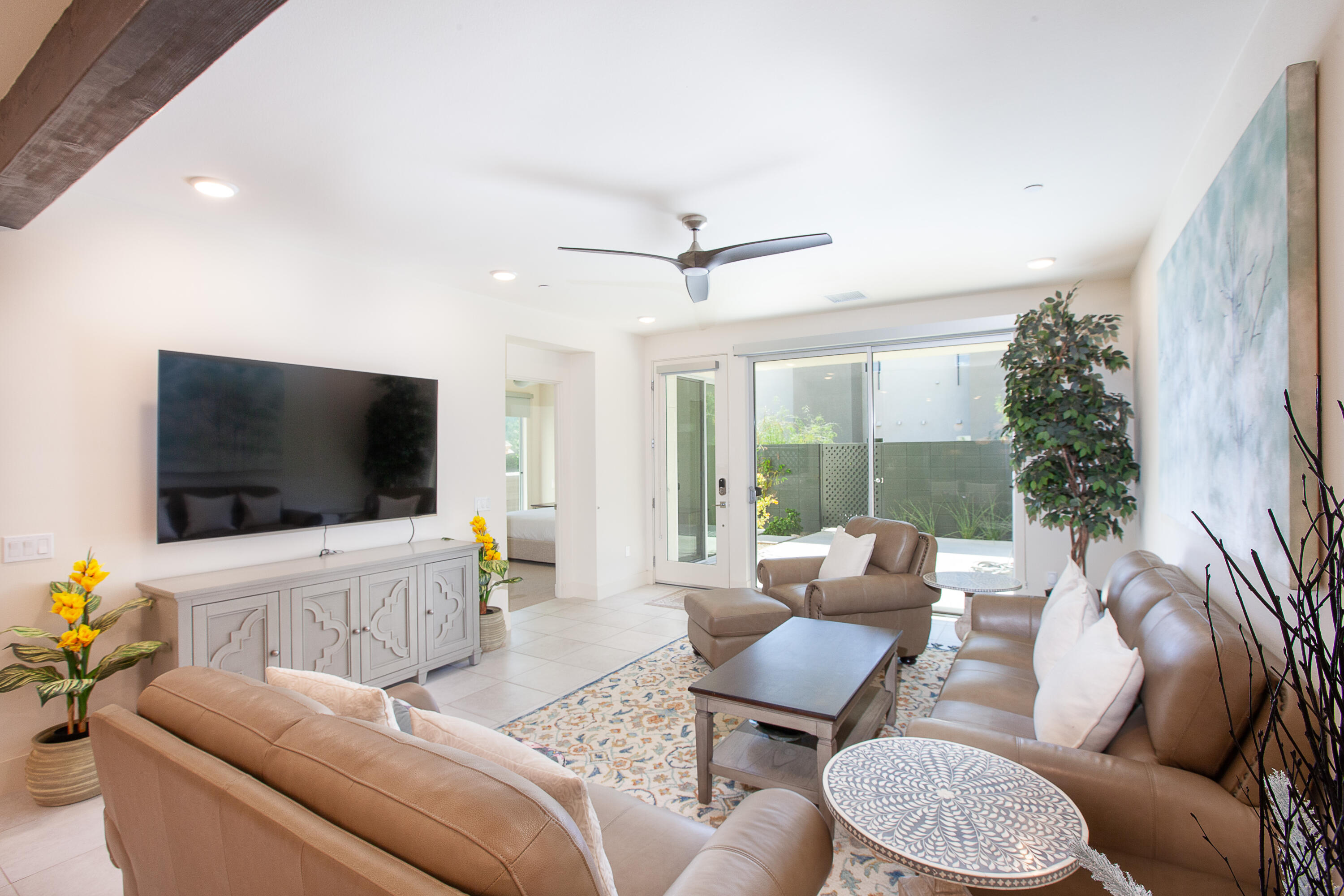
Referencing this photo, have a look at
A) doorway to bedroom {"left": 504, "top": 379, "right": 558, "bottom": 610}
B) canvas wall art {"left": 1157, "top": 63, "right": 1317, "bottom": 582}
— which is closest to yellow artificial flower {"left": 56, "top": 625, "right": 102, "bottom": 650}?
canvas wall art {"left": 1157, "top": 63, "right": 1317, "bottom": 582}

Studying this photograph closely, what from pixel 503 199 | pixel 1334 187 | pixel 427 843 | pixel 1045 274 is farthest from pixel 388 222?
pixel 1045 274

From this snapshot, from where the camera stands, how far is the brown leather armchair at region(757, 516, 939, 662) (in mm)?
3904

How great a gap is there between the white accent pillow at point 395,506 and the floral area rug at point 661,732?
153 cm

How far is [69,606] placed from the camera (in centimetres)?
264

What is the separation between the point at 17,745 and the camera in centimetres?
274

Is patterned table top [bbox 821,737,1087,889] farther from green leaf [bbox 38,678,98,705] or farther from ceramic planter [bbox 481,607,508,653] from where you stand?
ceramic planter [bbox 481,607,508,653]

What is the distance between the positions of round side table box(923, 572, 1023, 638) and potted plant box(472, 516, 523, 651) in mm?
2650

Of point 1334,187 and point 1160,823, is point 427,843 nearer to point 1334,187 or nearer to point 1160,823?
point 1160,823

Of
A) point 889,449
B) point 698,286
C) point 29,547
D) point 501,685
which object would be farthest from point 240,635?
point 889,449

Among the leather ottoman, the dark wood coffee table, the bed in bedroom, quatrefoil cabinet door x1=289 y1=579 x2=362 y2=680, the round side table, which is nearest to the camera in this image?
the dark wood coffee table

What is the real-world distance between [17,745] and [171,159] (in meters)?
2.50

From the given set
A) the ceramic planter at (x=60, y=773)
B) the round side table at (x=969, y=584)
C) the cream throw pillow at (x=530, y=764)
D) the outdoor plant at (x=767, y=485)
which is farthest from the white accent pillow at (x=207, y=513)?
the outdoor plant at (x=767, y=485)

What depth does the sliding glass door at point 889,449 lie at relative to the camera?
5.32m

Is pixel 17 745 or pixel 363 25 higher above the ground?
pixel 363 25
